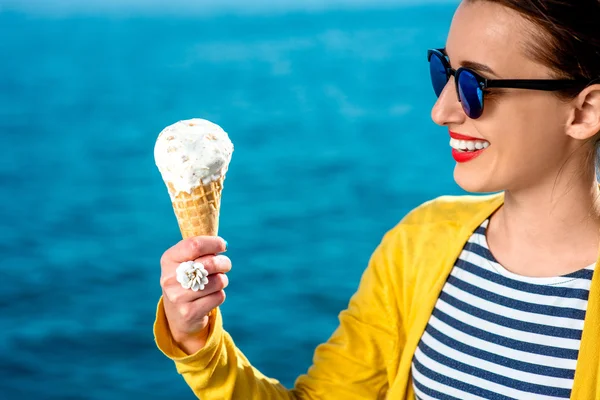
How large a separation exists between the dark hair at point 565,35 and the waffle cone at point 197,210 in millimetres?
536

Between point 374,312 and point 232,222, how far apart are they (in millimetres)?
4561

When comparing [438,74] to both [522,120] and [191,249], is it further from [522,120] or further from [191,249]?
[191,249]

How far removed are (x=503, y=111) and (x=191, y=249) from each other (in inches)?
20.7

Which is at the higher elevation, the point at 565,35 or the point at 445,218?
the point at 565,35

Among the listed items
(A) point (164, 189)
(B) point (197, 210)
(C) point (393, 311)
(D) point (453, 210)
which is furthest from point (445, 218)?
(A) point (164, 189)

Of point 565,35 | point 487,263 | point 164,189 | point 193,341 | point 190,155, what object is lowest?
point 193,341

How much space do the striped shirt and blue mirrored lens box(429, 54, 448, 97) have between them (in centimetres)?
28

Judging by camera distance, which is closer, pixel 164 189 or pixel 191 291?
pixel 191 291

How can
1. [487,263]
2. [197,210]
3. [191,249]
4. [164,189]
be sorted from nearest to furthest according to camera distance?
[191,249]
[197,210]
[487,263]
[164,189]

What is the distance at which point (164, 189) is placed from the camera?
22.6ft

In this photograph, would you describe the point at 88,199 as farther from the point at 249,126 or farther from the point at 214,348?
the point at 214,348

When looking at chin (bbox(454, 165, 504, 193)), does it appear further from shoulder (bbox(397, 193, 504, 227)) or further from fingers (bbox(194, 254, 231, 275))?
fingers (bbox(194, 254, 231, 275))

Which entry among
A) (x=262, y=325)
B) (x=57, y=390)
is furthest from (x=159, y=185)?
(x=57, y=390)

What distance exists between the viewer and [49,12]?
13.9 metres
